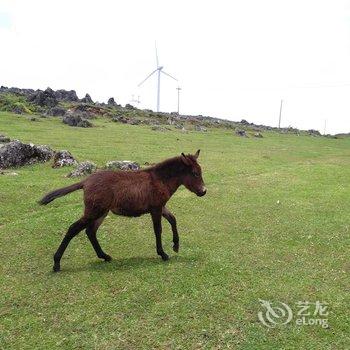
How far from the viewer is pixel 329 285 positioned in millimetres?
11602

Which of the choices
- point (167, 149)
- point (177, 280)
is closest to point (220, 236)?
point (177, 280)

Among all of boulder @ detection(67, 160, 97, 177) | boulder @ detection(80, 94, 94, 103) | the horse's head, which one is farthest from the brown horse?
boulder @ detection(80, 94, 94, 103)

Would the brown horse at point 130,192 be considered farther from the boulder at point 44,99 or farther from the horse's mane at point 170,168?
the boulder at point 44,99

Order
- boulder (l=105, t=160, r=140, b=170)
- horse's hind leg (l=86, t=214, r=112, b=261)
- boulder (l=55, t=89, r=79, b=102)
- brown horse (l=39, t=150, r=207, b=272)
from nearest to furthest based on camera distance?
brown horse (l=39, t=150, r=207, b=272) < horse's hind leg (l=86, t=214, r=112, b=261) < boulder (l=105, t=160, r=140, b=170) < boulder (l=55, t=89, r=79, b=102)

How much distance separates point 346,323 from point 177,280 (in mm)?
4138

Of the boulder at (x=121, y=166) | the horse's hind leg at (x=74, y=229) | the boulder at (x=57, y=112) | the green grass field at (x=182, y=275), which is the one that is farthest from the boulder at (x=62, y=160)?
the boulder at (x=57, y=112)

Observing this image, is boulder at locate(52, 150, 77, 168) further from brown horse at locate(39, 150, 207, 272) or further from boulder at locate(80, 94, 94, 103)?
boulder at locate(80, 94, 94, 103)

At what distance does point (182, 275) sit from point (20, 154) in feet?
64.4

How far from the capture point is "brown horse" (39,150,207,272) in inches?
458

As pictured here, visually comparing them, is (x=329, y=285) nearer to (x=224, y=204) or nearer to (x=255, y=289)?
(x=255, y=289)

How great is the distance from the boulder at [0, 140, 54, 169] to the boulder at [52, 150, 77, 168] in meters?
1.36

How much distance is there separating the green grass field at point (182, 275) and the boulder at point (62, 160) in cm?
545

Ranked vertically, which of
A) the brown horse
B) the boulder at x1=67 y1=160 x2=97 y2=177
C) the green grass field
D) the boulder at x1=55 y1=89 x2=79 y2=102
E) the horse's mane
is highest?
the boulder at x1=55 y1=89 x2=79 y2=102

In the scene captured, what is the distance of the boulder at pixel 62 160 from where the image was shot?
1096 inches
